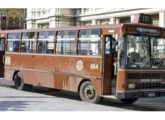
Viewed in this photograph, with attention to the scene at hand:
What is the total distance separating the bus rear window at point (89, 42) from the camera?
11.9 meters

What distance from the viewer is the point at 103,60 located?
456 inches

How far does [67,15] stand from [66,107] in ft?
93.7

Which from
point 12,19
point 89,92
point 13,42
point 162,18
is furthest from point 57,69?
point 12,19

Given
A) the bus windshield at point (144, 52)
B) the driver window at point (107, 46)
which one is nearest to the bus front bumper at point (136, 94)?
the bus windshield at point (144, 52)

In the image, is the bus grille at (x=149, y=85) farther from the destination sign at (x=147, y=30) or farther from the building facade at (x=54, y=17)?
the building facade at (x=54, y=17)

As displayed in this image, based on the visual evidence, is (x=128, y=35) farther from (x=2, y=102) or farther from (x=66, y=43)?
(x=2, y=102)

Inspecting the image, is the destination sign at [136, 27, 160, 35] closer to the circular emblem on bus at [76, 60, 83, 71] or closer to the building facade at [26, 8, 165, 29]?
the circular emblem on bus at [76, 60, 83, 71]

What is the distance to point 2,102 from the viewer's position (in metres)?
11.7

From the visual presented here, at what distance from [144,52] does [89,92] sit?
2.34 meters

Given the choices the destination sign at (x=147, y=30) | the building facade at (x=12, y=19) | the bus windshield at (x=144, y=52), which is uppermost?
the building facade at (x=12, y=19)

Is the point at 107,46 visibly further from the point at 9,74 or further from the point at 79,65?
the point at 9,74

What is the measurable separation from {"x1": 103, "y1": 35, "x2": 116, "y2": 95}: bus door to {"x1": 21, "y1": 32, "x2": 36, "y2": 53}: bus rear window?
14.2 feet

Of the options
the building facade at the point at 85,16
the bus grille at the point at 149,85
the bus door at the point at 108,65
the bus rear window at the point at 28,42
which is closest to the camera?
the bus grille at the point at 149,85

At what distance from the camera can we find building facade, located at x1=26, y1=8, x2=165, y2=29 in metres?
29.4
